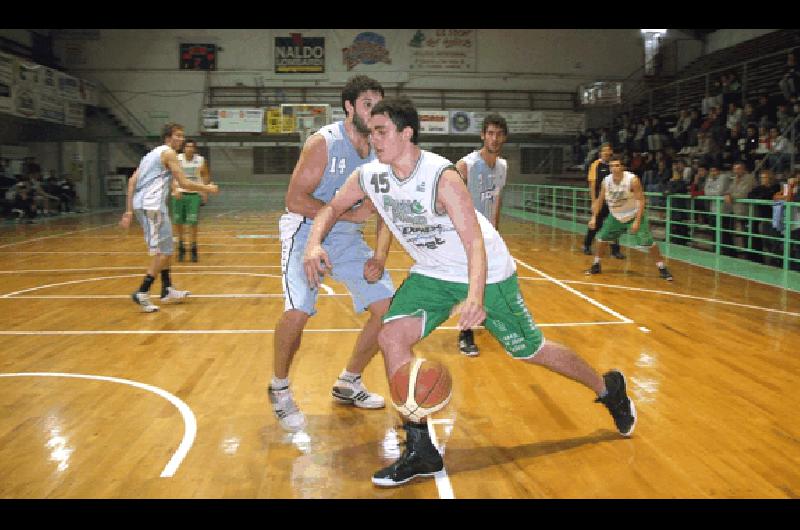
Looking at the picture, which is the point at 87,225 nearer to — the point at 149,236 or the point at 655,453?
the point at 149,236

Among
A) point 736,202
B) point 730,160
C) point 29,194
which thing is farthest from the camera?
point 29,194

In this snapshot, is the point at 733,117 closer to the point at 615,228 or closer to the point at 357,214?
the point at 615,228

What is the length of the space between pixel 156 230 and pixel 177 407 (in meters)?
4.04

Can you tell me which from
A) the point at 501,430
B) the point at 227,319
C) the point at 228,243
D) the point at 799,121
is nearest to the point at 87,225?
the point at 228,243

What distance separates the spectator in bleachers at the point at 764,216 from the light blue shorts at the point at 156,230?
340 inches

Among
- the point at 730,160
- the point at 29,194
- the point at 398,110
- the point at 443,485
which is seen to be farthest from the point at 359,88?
the point at 29,194

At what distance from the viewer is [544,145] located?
30891 millimetres

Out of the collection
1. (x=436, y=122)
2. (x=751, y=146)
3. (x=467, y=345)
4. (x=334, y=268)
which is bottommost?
(x=467, y=345)

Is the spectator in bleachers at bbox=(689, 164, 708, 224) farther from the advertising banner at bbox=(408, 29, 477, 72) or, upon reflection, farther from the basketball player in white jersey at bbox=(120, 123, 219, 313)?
the advertising banner at bbox=(408, 29, 477, 72)

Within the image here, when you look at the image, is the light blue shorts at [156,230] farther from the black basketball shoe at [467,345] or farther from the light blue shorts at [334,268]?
the light blue shorts at [334,268]

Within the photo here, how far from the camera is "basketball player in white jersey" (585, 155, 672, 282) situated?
1052 centimetres

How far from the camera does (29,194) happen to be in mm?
22469

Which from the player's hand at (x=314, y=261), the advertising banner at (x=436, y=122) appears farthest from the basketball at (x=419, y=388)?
the advertising banner at (x=436, y=122)

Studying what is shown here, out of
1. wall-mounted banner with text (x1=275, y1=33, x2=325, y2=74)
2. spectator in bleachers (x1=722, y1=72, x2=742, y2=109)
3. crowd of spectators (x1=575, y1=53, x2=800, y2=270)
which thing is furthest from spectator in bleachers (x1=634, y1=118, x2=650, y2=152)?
wall-mounted banner with text (x1=275, y1=33, x2=325, y2=74)
